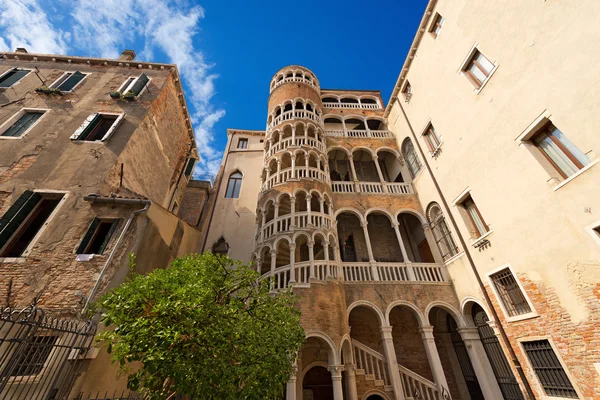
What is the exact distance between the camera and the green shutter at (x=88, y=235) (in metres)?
7.99

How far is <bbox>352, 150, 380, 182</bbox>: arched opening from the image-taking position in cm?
1823

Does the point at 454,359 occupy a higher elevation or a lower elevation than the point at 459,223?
lower

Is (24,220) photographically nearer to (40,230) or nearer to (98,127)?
(40,230)

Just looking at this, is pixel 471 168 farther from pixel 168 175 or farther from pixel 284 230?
pixel 168 175

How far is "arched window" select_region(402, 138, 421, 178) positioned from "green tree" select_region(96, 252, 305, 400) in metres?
13.3

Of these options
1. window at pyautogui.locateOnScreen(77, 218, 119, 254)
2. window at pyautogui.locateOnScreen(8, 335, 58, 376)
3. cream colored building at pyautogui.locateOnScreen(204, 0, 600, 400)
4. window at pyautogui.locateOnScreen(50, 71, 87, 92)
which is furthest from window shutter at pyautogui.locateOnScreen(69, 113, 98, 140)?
cream colored building at pyautogui.locateOnScreen(204, 0, 600, 400)

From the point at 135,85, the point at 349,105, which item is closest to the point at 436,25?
the point at 349,105

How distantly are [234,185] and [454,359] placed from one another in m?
17.1

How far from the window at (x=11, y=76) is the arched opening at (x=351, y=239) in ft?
63.8

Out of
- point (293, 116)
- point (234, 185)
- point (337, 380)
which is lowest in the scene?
point (337, 380)

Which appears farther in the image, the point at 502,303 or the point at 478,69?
the point at 478,69

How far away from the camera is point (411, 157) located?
53.5ft

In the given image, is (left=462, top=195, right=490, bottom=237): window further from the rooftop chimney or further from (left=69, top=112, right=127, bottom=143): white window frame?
the rooftop chimney

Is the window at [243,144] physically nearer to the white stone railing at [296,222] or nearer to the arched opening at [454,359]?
the white stone railing at [296,222]
